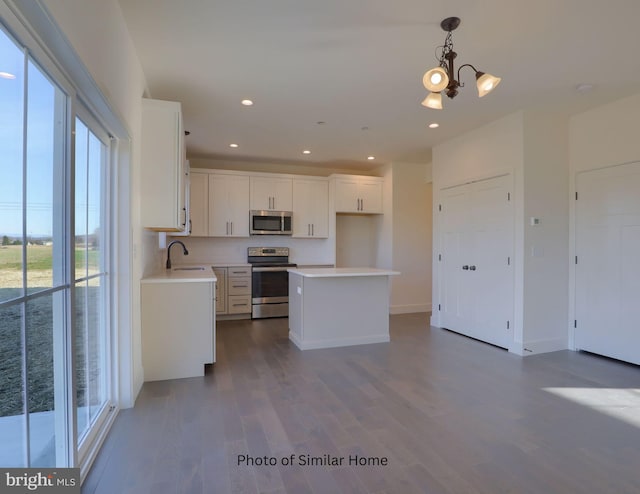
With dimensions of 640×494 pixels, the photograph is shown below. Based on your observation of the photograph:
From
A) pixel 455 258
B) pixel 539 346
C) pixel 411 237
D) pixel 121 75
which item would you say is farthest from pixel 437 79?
pixel 411 237

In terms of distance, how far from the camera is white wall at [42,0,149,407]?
1.47 metres

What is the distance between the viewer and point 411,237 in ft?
19.6

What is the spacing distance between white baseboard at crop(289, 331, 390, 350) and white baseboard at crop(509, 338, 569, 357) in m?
1.43

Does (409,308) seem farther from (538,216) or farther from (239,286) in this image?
(239,286)

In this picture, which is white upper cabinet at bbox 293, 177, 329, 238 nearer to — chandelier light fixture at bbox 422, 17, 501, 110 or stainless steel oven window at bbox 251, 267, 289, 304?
stainless steel oven window at bbox 251, 267, 289, 304

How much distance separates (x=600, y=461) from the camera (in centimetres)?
187

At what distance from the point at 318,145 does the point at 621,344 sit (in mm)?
4262

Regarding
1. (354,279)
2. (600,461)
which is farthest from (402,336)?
(600,461)

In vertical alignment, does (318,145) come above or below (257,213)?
above

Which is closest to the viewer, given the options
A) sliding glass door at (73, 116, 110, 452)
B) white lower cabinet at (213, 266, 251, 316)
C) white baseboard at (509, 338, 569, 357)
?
sliding glass door at (73, 116, 110, 452)

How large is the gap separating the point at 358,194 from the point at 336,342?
2938mm

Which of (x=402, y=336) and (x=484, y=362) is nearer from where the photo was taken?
(x=484, y=362)

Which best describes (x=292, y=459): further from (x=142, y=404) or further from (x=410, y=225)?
(x=410, y=225)

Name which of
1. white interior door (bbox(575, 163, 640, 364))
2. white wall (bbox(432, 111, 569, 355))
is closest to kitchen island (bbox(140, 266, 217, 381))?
white wall (bbox(432, 111, 569, 355))
